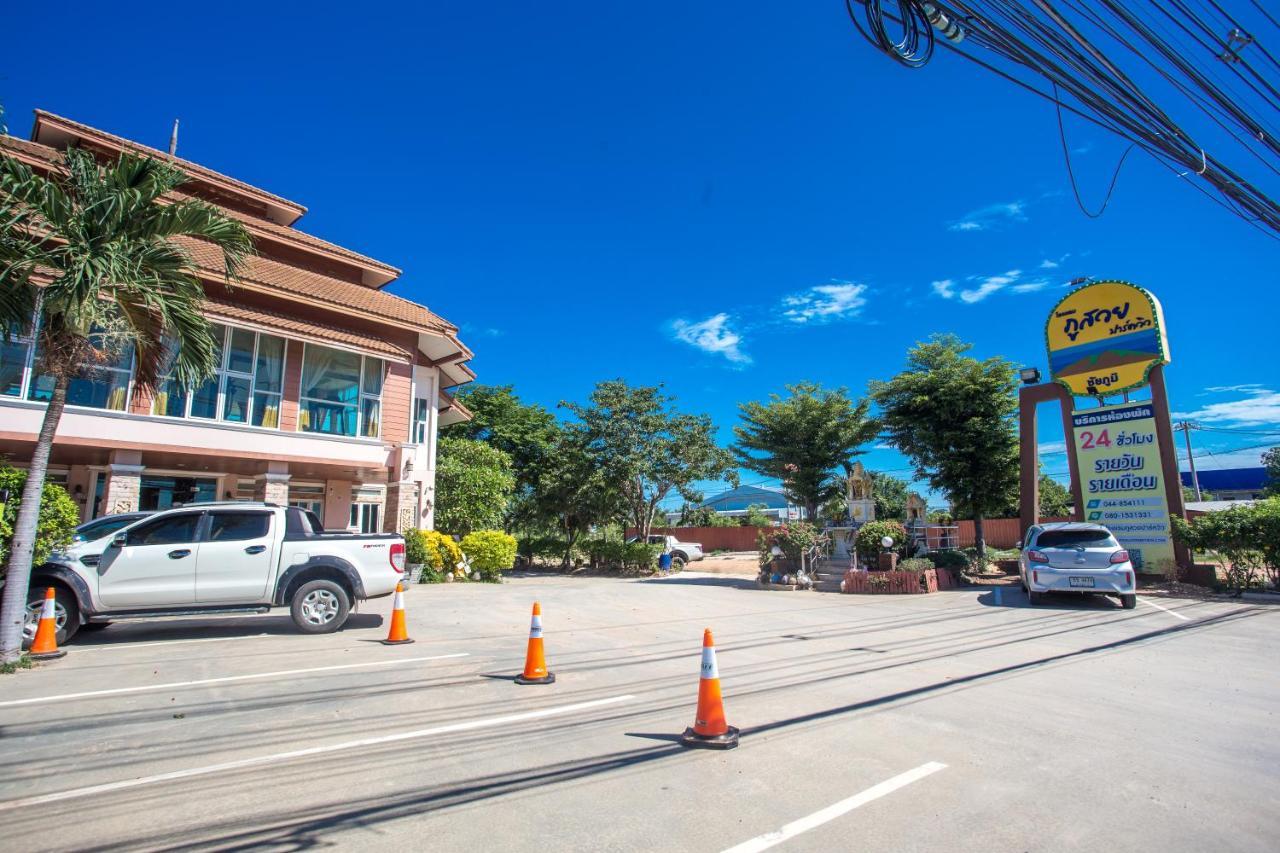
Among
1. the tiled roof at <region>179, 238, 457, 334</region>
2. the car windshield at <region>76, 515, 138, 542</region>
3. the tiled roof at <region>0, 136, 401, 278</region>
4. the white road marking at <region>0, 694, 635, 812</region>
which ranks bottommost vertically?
the white road marking at <region>0, 694, 635, 812</region>

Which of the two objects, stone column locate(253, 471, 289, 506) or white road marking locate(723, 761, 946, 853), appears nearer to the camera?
white road marking locate(723, 761, 946, 853)

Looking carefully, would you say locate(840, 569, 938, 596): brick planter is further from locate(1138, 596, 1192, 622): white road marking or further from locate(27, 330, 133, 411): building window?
locate(27, 330, 133, 411): building window

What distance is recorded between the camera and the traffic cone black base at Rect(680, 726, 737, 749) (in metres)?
4.57

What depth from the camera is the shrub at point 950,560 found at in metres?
18.3

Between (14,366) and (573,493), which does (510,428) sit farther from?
(14,366)

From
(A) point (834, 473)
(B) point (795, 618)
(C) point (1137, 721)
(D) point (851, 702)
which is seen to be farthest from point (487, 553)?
(A) point (834, 473)

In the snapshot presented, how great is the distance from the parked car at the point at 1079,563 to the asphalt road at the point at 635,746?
3.29m

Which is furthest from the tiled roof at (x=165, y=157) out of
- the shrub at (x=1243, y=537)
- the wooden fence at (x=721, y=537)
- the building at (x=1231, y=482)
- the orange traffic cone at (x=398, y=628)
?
the building at (x=1231, y=482)

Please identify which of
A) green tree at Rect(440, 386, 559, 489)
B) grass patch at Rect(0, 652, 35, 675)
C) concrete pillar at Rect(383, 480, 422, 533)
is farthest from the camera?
green tree at Rect(440, 386, 559, 489)

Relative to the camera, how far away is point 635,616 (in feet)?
39.6

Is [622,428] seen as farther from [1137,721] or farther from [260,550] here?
[1137,721]

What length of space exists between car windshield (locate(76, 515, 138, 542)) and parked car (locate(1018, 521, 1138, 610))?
1476 centimetres

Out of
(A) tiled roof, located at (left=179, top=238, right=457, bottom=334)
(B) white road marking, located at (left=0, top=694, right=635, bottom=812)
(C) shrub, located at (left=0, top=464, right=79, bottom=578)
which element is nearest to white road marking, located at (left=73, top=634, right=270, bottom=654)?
(C) shrub, located at (left=0, top=464, right=79, bottom=578)

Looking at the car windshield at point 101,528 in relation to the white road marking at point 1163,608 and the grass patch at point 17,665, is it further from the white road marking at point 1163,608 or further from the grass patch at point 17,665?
the white road marking at point 1163,608
